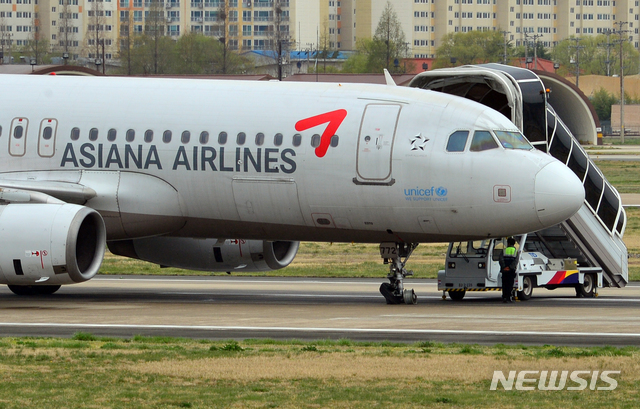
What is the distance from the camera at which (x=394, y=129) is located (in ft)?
77.9

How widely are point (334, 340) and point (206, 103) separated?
895cm

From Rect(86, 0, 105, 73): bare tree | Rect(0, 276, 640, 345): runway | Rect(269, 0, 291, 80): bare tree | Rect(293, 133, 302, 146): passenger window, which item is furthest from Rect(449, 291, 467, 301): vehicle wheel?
Rect(86, 0, 105, 73): bare tree

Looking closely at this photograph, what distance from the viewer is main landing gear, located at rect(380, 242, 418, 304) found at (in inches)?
981

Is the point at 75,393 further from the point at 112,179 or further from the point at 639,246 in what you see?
the point at 639,246

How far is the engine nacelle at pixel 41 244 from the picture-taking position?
22875 millimetres

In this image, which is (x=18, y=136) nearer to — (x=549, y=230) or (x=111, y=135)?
(x=111, y=135)

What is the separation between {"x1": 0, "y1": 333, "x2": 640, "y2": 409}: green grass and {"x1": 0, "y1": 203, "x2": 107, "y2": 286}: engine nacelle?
474 cm

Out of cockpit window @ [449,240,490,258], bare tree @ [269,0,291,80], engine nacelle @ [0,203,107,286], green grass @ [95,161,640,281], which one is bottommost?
green grass @ [95,161,640,281]

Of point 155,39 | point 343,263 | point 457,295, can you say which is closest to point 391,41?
point 155,39

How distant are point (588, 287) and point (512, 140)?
583cm

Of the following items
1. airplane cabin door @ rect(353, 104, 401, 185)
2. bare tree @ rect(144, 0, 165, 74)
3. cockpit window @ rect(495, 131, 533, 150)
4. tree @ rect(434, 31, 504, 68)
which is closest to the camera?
cockpit window @ rect(495, 131, 533, 150)

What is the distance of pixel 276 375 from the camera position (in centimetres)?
1466

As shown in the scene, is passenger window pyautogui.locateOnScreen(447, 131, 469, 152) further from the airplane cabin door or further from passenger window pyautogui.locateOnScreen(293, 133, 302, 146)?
passenger window pyautogui.locateOnScreen(293, 133, 302, 146)

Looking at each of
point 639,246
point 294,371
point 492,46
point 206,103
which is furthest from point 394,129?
point 492,46
